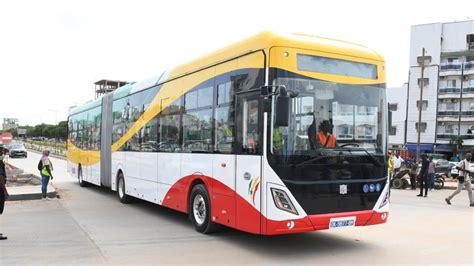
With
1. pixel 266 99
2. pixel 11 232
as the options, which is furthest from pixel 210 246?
pixel 11 232

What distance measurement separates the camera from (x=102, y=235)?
8680 mm

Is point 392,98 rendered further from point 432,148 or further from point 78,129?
point 78,129

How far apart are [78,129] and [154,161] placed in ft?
30.8

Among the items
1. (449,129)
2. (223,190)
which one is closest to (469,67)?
(449,129)

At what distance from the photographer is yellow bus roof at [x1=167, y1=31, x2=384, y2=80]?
22.6 ft

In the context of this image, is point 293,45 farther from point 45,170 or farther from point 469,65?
point 469,65

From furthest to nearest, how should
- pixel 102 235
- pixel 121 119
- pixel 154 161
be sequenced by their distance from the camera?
pixel 121 119
pixel 154 161
pixel 102 235

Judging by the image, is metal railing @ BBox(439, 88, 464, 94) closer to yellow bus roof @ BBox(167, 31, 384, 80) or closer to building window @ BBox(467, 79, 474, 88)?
building window @ BBox(467, 79, 474, 88)

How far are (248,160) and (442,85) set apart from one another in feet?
204

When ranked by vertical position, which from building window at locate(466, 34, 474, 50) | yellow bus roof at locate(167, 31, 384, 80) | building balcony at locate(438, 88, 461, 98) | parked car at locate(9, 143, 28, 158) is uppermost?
building window at locate(466, 34, 474, 50)

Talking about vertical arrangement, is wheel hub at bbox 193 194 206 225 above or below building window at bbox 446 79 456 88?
below

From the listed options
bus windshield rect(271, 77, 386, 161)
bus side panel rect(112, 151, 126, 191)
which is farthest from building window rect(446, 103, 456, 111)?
bus windshield rect(271, 77, 386, 161)

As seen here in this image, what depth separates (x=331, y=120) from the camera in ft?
23.0

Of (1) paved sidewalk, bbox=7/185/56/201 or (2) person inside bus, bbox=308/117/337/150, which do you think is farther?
(1) paved sidewalk, bbox=7/185/56/201
